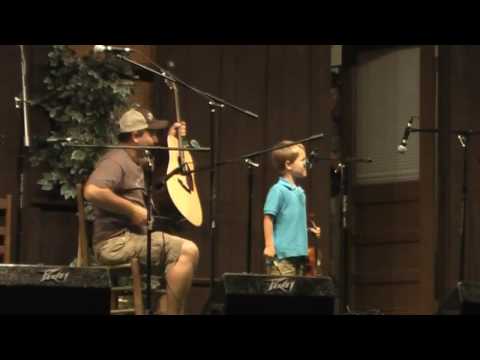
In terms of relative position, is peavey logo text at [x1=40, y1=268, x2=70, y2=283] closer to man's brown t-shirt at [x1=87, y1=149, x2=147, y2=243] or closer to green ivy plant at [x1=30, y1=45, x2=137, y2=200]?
man's brown t-shirt at [x1=87, y1=149, x2=147, y2=243]

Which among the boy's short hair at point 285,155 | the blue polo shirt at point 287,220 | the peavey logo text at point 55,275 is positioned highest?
the boy's short hair at point 285,155

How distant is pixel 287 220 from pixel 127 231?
3.51ft

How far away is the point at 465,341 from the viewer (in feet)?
15.5

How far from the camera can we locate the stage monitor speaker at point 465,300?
18.1 feet

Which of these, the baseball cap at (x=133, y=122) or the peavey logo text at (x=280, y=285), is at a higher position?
the baseball cap at (x=133, y=122)

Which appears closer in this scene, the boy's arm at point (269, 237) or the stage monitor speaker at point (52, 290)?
the stage monitor speaker at point (52, 290)

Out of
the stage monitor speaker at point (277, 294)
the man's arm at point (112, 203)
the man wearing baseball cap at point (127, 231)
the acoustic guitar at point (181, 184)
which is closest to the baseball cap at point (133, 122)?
the man wearing baseball cap at point (127, 231)

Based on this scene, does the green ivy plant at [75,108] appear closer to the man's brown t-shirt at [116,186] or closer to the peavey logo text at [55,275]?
the man's brown t-shirt at [116,186]

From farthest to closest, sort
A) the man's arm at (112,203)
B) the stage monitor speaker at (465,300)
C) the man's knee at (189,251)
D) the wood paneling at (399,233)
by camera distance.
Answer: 1. the wood paneling at (399,233)
2. the man's knee at (189,251)
3. the man's arm at (112,203)
4. the stage monitor speaker at (465,300)

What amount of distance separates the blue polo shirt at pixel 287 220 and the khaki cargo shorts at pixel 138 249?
680 mm

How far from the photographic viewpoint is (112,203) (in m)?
6.93

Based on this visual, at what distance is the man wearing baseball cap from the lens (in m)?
6.96
